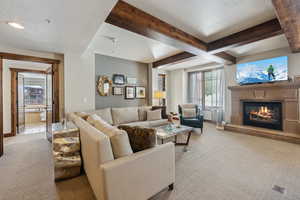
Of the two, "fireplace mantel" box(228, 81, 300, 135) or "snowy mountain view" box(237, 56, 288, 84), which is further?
"snowy mountain view" box(237, 56, 288, 84)

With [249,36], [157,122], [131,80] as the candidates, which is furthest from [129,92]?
[249,36]

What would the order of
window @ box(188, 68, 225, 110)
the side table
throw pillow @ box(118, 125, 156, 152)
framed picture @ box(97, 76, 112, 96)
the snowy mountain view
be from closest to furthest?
throw pillow @ box(118, 125, 156, 152)
the side table
the snowy mountain view
framed picture @ box(97, 76, 112, 96)
window @ box(188, 68, 225, 110)

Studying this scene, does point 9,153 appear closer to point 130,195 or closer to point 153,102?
point 130,195

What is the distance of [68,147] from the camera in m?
2.03

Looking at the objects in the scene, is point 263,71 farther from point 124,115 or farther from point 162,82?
point 124,115

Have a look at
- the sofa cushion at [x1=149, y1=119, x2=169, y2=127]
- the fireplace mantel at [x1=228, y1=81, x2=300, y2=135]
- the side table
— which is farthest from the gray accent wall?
the fireplace mantel at [x1=228, y1=81, x2=300, y2=135]

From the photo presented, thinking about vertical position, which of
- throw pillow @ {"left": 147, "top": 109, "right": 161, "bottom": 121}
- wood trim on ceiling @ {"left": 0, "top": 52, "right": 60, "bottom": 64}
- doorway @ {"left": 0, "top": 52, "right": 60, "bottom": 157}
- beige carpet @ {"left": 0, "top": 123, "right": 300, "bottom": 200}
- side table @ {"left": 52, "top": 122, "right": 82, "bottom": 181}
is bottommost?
beige carpet @ {"left": 0, "top": 123, "right": 300, "bottom": 200}

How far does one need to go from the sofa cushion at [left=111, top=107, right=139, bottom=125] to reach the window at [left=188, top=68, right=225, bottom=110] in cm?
354

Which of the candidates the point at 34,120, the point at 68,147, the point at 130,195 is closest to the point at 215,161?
the point at 130,195

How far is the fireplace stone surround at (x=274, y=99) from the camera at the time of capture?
143 inches

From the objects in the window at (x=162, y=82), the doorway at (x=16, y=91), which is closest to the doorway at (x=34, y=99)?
the doorway at (x=16, y=91)

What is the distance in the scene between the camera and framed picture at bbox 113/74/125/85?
4627 mm

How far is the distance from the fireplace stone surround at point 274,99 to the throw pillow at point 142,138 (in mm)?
4140

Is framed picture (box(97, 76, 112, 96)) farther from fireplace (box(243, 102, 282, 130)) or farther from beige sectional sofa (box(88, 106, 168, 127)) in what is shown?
fireplace (box(243, 102, 282, 130))
